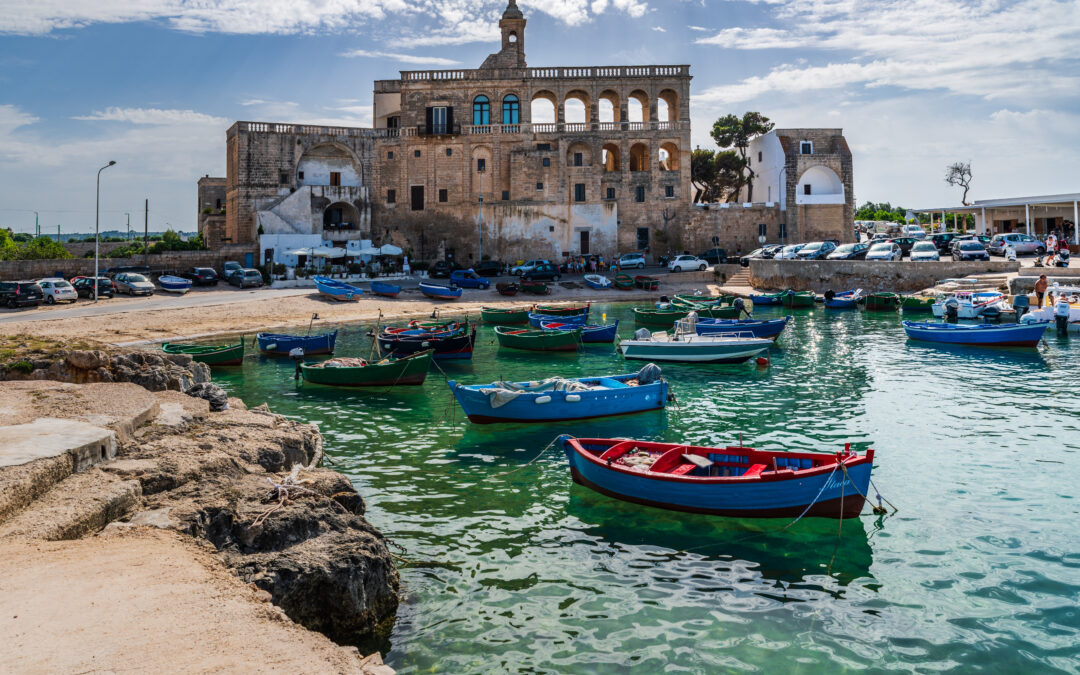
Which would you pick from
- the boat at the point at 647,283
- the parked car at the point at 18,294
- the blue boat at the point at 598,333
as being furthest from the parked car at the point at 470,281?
the parked car at the point at 18,294

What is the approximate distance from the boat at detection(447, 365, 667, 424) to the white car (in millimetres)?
36339

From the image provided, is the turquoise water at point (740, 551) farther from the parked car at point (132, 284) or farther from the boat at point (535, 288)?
the boat at point (535, 288)

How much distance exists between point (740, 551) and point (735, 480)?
99cm

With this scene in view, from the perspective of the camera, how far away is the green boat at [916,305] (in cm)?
3825

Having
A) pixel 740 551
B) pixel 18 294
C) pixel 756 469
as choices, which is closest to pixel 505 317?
pixel 18 294

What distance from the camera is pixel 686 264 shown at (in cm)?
5334

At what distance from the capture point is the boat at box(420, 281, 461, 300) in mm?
44625

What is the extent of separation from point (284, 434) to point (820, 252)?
41497mm

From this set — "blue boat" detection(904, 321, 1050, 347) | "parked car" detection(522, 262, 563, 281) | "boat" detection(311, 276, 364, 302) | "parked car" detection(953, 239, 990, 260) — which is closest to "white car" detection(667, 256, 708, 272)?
"parked car" detection(522, 262, 563, 281)

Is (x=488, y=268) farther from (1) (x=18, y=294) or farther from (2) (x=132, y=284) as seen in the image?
(1) (x=18, y=294)

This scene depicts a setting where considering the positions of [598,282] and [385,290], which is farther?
[598,282]

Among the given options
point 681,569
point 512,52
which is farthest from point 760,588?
point 512,52

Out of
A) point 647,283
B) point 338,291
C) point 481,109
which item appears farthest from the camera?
point 481,109

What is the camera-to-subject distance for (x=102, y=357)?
1540cm
